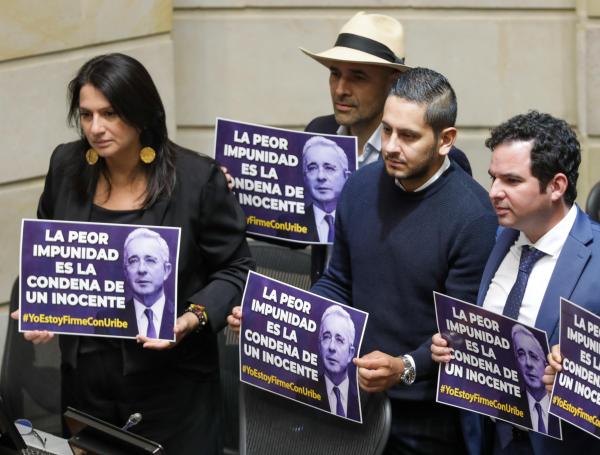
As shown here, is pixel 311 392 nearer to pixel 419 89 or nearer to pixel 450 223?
pixel 450 223

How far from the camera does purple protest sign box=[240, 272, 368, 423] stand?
3709 mm

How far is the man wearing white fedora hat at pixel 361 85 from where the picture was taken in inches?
179

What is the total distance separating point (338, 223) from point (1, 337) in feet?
8.27

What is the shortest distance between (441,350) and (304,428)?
583 mm

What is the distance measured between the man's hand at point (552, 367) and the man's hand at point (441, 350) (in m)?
0.34

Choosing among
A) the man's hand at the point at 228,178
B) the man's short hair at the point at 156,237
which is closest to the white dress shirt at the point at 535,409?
the man's short hair at the point at 156,237

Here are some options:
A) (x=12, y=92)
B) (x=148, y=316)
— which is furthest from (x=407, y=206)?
(x=12, y=92)

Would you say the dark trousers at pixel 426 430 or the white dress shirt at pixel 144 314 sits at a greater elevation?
the white dress shirt at pixel 144 314

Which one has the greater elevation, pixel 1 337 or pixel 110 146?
pixel 110 146

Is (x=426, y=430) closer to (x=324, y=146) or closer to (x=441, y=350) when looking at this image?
(x=441, y=350)

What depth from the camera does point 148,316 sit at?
4.03m

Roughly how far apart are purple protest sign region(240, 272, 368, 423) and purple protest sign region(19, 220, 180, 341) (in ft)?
0.92

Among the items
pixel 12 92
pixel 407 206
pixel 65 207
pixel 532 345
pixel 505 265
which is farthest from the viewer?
pixel 12 92

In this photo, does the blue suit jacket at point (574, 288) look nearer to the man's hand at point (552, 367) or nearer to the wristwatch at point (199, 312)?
the man's hand at point (552, 367)
